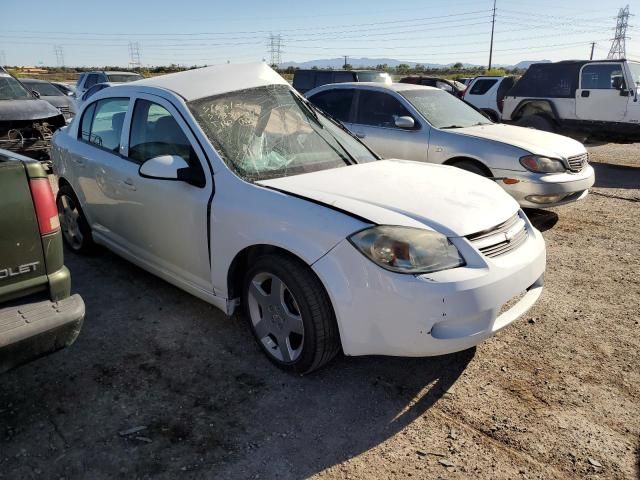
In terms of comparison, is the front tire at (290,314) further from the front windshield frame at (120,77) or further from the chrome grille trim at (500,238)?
the front windshield frame at (120,77)

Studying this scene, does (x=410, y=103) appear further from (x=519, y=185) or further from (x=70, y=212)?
(x=70, y=212)

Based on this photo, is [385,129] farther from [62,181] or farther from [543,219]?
[62,181]

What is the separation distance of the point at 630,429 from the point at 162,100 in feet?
11.4

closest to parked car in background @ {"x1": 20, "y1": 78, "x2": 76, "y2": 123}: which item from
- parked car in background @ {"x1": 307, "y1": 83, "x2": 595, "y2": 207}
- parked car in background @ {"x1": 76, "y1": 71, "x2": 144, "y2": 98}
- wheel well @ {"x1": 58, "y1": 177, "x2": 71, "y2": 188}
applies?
parked car in background @ {"x1": 76, "y1": 71, "x2": 144, "y2": 98}

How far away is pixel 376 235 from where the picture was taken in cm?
253

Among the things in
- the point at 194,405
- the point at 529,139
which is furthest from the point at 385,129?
the point at 194,405

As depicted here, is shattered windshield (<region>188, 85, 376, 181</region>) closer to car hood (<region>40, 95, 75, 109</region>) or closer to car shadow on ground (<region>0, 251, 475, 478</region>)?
car shadow on ground (<region>0, 251, 475, 478</region>)

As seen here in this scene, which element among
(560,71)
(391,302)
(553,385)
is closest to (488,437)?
(553,385)

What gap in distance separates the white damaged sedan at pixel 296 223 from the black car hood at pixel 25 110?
5076 mm

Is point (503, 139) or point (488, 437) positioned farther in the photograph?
point (503, 139)

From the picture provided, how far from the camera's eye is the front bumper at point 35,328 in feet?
7.11

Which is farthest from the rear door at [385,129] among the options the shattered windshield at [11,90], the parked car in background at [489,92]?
the shattered windshield at [11,90]

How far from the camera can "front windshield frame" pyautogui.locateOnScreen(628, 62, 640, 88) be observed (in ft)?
32.8

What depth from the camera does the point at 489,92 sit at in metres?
13.4
